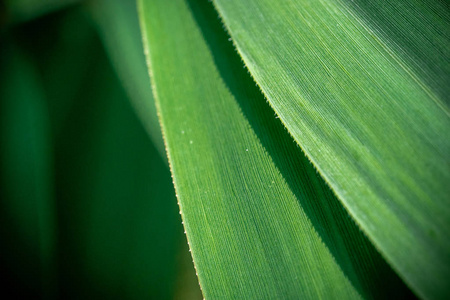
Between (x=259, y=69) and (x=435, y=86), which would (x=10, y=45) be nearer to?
(x=259, y=69)

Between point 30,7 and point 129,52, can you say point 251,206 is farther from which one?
point 30,7

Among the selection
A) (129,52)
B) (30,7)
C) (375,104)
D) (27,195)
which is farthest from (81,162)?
(375,104)

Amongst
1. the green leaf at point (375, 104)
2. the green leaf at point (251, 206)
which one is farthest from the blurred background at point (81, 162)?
the green leaf at point (375, 104)

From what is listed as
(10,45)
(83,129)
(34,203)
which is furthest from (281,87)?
(10,45)

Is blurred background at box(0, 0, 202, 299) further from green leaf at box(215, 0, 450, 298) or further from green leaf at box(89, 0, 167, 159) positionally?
green leaf at box(215, 0, 450, 298)

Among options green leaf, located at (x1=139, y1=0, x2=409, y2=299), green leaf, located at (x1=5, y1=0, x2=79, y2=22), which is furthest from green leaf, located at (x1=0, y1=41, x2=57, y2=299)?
green leaf, located at (x1=139, y1=0, x2=409, y2=299)

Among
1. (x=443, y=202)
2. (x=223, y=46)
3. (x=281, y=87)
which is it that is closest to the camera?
(x=443, y=202)
